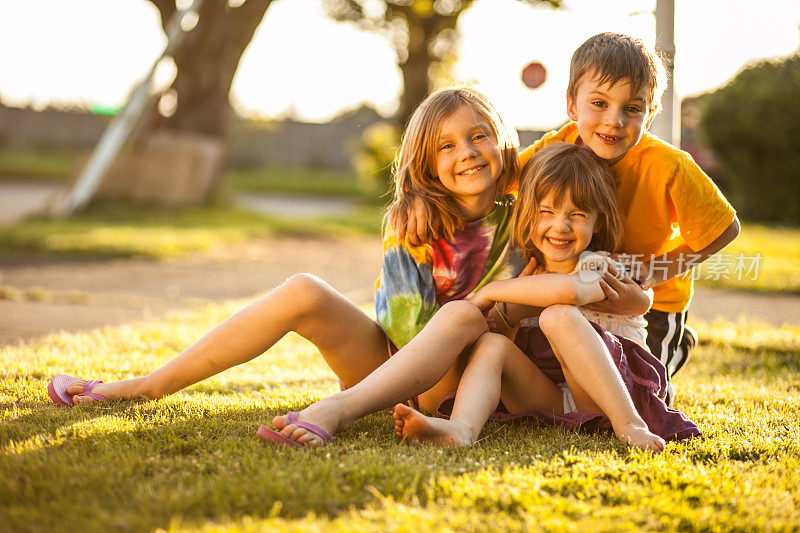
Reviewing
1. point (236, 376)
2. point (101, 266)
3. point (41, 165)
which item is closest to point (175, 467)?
point (236, 376)

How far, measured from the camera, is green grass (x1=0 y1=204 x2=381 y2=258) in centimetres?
682

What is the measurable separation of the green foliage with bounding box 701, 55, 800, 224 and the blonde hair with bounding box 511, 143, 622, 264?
10.3m

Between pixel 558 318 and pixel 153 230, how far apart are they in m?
6.42

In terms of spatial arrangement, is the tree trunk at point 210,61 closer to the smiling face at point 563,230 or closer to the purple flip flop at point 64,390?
the purple flip flop at point 64,390

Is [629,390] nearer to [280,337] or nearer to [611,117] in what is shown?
[611,117]

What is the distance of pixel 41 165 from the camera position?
16094 mm

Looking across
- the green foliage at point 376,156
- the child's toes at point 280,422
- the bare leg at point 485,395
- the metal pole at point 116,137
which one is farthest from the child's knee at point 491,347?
the green foliage at point 376,156

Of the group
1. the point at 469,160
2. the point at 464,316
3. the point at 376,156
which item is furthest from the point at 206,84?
the point at 464,316

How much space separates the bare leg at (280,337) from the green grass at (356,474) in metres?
0.09

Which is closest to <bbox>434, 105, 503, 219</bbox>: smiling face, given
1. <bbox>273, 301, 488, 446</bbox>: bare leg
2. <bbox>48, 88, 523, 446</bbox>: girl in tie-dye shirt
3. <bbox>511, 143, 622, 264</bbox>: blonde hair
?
<bbox>48, 88, 523, 446</bbox>: girl in tie-dye shirt

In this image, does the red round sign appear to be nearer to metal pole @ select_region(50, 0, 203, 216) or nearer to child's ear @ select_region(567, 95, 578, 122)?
child's ear @ select_region(567, 95, 578, 122)

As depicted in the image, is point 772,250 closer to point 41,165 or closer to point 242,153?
point 41,165

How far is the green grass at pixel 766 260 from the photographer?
20.6 ft

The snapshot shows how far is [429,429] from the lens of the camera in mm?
2137
